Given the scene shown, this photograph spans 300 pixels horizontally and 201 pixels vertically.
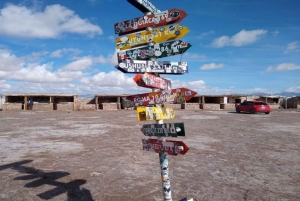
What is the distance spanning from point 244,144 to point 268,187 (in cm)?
423

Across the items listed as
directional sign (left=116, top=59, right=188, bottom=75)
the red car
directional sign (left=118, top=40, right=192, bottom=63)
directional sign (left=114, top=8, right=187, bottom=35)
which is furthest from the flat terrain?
the red car

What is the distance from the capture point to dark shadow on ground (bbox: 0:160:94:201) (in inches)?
168

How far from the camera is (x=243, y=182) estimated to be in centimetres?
481

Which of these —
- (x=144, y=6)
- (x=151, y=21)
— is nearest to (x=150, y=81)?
(x=151, y=21)

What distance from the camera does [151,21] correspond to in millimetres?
3451

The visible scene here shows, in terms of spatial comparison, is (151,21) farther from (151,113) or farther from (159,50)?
(151,113)

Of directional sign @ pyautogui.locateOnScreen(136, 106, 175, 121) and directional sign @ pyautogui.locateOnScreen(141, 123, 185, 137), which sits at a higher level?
directional sign @ pyautogui.locateOnScreen(136, 106, 175, 121)

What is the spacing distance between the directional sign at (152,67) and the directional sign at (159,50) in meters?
0.13

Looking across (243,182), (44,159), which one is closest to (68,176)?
(44,159)

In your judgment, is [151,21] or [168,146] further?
[151,21]

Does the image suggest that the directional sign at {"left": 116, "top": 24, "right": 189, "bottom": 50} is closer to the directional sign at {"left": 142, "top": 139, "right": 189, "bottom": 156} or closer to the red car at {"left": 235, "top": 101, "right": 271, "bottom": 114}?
the directional sign at {"left": 142, "top": 139, "right": 189, "bottom": 156}

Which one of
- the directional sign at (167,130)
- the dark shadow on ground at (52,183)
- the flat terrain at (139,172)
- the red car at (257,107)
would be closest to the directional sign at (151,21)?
the directional sign at (167,130)

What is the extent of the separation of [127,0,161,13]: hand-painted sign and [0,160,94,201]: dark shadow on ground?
3.37 m

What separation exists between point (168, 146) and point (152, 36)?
1.64m
